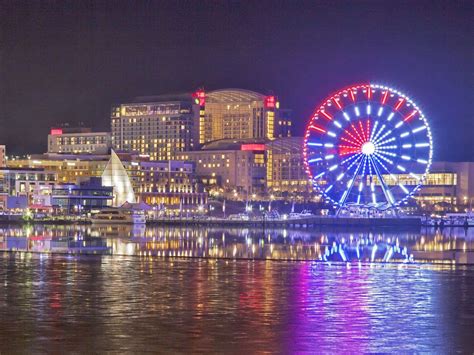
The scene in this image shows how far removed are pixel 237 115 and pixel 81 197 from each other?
56.1 m

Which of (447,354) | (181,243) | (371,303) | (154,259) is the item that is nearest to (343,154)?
(181,243)

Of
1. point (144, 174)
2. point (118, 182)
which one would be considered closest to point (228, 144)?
point (144, 174)

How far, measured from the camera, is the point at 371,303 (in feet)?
73.5

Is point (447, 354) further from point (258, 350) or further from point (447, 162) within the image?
point (447, 162)

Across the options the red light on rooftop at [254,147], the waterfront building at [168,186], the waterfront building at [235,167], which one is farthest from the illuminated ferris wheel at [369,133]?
the red light on rooftop at [254,147]

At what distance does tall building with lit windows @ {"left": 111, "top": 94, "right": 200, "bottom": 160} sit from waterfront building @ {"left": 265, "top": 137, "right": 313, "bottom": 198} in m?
18.7

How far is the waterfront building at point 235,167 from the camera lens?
5546 inches

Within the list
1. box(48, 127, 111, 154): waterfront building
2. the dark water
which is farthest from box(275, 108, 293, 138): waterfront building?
the dark water

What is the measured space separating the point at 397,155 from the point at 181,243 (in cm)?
2816

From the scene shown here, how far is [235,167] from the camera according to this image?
144 meters

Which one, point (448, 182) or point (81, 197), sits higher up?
point (448, 182)

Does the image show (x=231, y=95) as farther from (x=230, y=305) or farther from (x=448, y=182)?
(x=230, y=305)

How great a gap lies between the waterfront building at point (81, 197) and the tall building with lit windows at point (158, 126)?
163ft

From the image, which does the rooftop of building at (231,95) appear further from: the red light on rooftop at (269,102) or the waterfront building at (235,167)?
the waterfront building at (235,167)
